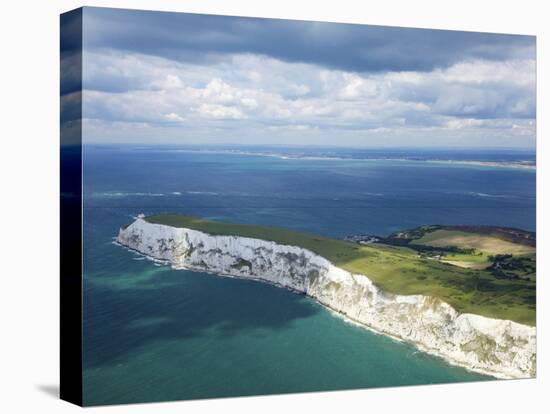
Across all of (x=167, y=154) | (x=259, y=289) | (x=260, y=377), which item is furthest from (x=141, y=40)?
(x=260, y=377)

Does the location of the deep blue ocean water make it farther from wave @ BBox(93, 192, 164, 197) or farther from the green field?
the green field

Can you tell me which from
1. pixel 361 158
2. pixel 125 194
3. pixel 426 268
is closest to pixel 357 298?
pixel 426 268

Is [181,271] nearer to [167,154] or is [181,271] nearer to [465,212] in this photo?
[167,154]

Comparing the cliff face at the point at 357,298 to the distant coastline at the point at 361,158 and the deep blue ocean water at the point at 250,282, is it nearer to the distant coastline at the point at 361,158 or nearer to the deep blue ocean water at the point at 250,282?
the deep blue ocean water at the point at 250,282

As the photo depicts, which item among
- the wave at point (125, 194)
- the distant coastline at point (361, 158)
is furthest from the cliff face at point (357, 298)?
the distant coastline at point (361, 158)

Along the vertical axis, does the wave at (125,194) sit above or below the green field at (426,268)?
above
